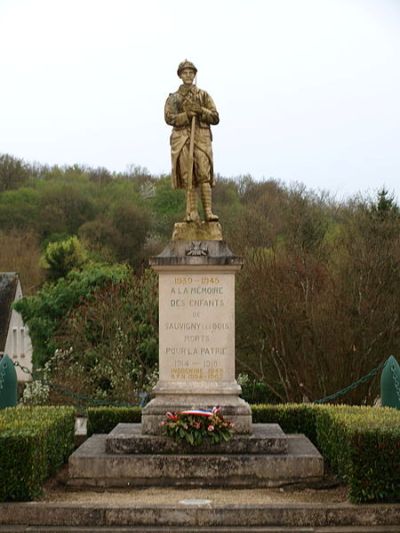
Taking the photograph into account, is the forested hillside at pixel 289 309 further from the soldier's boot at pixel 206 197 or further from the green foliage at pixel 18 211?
the green foliage at pixel 18 211

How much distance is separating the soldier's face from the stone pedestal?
8.29 ft

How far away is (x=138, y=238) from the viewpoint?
55000mm

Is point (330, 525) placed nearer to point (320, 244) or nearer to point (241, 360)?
point (241, 360)

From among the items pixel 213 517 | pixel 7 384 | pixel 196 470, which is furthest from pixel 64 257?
pixel 213 517

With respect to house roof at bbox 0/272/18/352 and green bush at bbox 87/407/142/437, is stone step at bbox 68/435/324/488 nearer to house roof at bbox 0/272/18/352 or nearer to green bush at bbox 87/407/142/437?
green bush at bbox 87/407/142/437

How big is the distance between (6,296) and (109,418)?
1202 inches

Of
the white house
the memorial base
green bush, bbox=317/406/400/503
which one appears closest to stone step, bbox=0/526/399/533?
green bush, bbox=317/406/400/503

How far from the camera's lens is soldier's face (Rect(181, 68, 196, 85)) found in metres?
13.8

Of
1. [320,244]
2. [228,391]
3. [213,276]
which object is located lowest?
[228,391]

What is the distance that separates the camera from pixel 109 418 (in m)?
15.8

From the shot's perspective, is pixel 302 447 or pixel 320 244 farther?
pixel 320 244

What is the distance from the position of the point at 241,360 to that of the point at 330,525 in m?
16.3

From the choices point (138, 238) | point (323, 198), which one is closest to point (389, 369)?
point (323, 198)

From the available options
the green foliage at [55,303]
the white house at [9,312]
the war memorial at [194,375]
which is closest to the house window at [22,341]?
the white house at [9,312]
